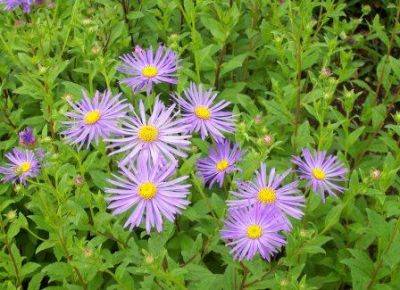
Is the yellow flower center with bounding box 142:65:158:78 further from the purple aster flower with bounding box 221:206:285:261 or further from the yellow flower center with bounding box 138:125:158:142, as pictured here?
the purple aster flower with bounding box 221:206:285:261

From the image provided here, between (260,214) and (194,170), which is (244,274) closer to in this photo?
→ (260,214)

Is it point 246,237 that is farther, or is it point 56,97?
point 56,97

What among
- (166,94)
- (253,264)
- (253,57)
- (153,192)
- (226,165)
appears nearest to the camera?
(153,192)

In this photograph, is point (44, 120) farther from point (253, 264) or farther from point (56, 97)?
point (253, 264)

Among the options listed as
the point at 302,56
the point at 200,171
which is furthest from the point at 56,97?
the point at 302,56

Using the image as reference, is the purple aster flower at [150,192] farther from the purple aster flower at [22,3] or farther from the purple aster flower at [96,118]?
the purple aster flower at [22,3]

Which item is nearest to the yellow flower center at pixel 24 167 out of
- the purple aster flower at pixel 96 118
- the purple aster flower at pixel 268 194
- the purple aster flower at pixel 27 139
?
the purple aster flower at pixel 27 139

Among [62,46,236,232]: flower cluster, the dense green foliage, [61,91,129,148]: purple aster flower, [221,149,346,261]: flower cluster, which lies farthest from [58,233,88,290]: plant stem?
[221,149,346,261]: flower cluster

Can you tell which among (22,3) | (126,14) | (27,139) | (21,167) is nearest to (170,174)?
(27,139)
